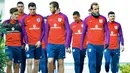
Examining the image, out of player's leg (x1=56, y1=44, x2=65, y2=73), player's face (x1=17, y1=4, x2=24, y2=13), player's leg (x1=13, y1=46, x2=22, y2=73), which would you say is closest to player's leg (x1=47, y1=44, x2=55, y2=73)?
player's leg (x1=56, y1=44, x2=65, y2=73)

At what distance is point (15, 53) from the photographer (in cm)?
1645

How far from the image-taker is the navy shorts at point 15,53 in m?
16.3

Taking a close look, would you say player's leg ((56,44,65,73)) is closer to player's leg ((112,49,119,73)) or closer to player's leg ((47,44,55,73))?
player's leg ((47,44,55,73))

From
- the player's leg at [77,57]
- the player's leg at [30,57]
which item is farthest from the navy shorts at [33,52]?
the player's leg at [77,57]

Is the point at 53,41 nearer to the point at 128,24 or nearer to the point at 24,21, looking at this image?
the point at 24,21

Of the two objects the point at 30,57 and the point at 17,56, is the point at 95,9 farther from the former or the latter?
the point at 17,56

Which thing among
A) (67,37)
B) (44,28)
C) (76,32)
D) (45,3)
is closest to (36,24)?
(44,28)

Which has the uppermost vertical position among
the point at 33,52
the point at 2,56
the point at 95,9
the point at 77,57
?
the point at 95,9

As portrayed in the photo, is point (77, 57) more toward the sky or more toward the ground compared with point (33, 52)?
more toward the ground

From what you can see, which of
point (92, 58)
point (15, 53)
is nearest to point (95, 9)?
point (92, 58)

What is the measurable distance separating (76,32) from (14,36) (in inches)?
116

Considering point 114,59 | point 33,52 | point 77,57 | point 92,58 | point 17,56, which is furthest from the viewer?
point 114,59

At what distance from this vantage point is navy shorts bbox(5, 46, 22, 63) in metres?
16.3

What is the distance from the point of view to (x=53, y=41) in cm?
1544
